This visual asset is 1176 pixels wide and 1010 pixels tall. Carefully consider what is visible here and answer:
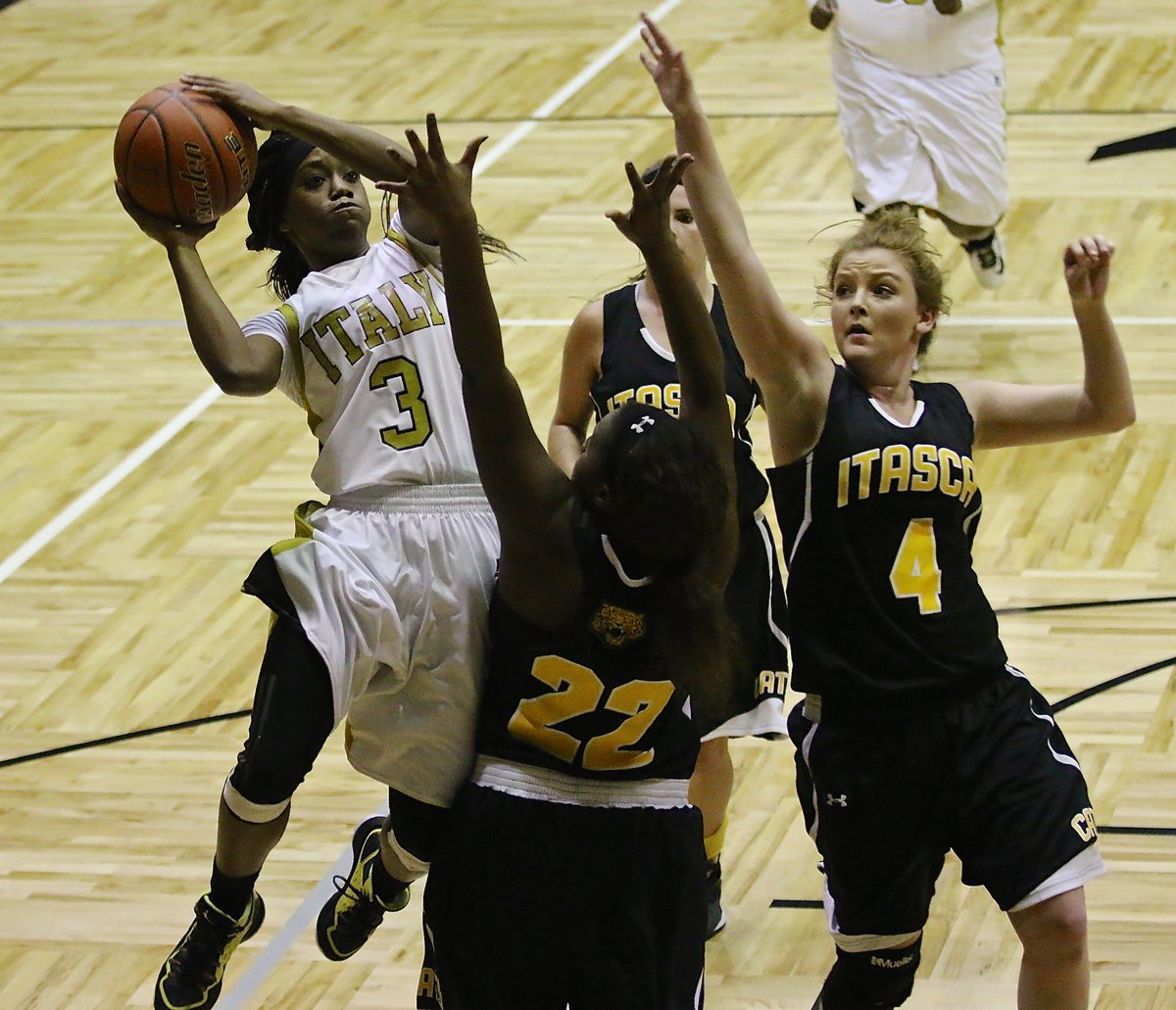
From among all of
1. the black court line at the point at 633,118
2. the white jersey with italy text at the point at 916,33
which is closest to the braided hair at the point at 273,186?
the white jersey with italy text at the point at 916,33

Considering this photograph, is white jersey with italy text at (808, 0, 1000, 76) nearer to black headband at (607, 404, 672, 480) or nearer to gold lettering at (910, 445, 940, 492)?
gold lettering at (910, 445, 940, 492)

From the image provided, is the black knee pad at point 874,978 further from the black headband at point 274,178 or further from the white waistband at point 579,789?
the black headband at point 274,178

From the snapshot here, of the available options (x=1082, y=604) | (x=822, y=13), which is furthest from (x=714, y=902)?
(x=822, y=13)

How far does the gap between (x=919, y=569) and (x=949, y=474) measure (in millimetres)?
187

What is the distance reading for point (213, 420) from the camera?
26.1 feet

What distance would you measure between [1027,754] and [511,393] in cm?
125

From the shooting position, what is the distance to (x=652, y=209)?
Answer: 10.4 ft

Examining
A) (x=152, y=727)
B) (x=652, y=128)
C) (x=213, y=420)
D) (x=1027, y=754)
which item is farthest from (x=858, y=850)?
(x=652, y=128)

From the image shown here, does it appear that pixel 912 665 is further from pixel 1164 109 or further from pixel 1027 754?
pixel 1164 109

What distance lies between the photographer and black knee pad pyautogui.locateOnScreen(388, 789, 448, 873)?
372 centimetres

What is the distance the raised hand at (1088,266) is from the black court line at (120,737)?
9.79 feet

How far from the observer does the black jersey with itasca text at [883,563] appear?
367cm

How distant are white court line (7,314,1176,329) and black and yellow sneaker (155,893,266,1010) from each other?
446 cm

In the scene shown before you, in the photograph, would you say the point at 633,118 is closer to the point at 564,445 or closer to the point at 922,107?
the point at 922,107
